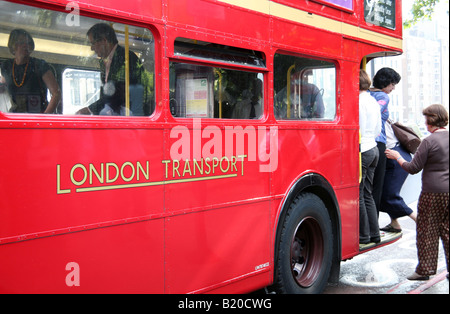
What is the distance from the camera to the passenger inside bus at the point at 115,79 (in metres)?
2.86

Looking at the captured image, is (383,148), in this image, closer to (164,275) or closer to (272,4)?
(272,4)

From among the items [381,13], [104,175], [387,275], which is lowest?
[387,275]

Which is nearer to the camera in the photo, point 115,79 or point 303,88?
point 115,79

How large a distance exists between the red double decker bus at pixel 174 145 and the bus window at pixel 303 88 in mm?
17

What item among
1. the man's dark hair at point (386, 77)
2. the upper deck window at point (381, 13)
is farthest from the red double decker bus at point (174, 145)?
Result: the man's dark hair at point (386, 77)

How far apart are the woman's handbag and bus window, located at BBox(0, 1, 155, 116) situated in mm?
3904

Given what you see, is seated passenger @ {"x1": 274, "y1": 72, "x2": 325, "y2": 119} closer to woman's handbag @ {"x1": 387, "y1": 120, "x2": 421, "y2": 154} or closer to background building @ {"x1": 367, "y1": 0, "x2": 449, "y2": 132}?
woman's handbag @ {"x1": 387, "y1": 120, "x2": 421, "y2": 154}

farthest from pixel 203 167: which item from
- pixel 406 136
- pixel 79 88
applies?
pixel 406 136

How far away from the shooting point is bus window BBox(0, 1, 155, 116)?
2512 millimetres

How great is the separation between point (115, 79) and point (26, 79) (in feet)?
1.80

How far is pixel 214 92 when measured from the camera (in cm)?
360

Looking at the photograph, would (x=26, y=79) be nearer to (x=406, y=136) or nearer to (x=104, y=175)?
(x=104, y=175)

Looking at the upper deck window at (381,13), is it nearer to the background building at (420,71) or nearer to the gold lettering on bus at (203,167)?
the gold lettering on bus at (203,167)

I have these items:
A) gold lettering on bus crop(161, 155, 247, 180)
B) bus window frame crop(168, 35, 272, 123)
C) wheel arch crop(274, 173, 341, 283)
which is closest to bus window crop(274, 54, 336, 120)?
bus window frame crop(168, 35, 272, 123)
